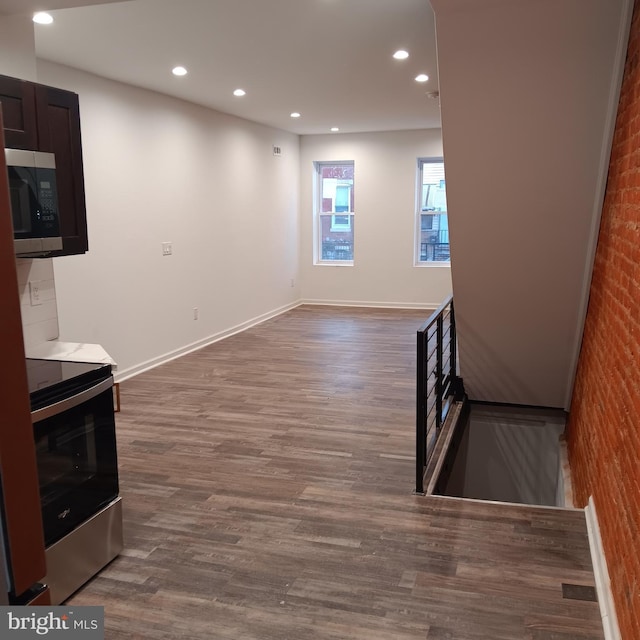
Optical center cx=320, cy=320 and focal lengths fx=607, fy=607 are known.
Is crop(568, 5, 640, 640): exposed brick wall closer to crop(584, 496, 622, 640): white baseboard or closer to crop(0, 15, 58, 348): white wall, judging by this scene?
crop(584, 496, 622, 640): white baseboard

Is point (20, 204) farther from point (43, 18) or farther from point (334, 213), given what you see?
point (334, 213)

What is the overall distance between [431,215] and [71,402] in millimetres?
7638

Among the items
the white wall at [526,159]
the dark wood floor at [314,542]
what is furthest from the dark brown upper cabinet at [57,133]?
the white wall at [526,159]

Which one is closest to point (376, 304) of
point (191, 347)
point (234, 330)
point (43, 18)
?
point (234, 330)

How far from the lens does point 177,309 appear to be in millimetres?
6332

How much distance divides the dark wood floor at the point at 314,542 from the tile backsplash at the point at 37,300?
2.97ft

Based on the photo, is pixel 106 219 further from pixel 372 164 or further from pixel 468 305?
pixel 372 164

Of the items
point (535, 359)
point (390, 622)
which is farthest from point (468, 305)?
point (390, 622)

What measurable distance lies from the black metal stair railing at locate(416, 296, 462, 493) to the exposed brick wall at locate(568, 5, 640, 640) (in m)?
0.84

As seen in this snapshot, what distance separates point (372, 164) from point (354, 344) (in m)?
3.46

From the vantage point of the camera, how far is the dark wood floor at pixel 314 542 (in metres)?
2.23

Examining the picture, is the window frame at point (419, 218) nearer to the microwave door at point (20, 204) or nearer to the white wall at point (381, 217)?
the white wall at point (381, 217)

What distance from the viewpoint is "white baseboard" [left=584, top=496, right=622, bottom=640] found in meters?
2.08

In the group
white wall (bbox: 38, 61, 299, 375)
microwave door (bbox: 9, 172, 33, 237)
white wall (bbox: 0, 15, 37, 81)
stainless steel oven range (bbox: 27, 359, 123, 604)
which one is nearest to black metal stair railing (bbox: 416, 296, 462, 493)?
stainless steel oven range (bbox: 27, 359, 123, 604)
